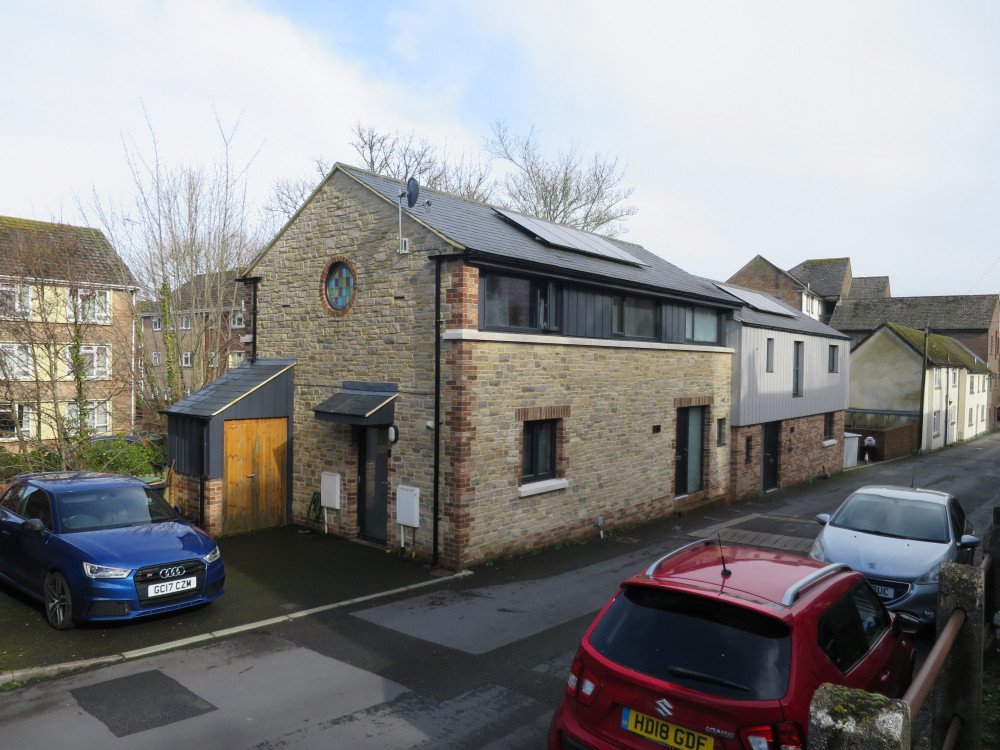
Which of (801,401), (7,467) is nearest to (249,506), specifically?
(7,467)

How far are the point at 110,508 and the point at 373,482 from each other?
178 inches

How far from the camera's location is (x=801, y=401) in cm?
2189

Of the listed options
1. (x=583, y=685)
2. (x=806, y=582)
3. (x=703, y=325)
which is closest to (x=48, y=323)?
(x=583, y=685)

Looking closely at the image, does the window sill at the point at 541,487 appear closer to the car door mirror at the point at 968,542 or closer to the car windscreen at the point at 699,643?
the car door mirror at the point at 968,542

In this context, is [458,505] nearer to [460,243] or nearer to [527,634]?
[527,634]

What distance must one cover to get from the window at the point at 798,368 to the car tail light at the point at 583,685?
19174 millimetres

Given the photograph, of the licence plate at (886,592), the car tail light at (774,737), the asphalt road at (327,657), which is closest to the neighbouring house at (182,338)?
the asphalt road at (327,657)

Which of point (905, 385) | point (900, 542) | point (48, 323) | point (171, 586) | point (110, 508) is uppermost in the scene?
point (48, 323)

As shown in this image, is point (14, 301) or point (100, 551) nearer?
point (100, 551)

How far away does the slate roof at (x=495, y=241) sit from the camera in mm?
11361

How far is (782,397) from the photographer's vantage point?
20594mm

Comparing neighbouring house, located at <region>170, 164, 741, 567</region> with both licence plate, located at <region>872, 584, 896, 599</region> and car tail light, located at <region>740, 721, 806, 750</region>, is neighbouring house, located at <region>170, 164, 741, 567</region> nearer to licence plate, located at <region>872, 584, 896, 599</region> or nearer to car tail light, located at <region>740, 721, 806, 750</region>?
licence plate, located at <region>872, 584, 896, 599</region>

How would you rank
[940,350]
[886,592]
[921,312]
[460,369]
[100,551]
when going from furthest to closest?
[921,312] < [940,350] < [460,369] < [886,592] < [100,551]

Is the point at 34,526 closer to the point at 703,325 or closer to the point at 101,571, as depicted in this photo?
the point at 101,571
